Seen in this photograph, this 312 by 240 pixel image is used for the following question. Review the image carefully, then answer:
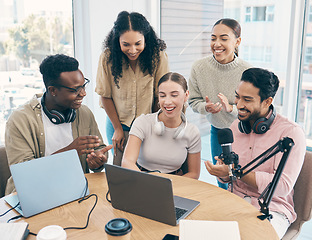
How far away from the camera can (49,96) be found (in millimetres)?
1996

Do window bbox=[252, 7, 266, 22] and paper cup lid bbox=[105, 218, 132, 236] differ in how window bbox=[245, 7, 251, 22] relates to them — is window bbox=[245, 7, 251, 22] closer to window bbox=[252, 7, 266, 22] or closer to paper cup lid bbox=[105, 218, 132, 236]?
window bbox=[252, 7, 266, 22]

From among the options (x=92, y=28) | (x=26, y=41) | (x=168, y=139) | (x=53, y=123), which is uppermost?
(x=92, y=28)

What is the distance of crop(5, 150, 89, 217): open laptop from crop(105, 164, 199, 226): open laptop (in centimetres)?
21

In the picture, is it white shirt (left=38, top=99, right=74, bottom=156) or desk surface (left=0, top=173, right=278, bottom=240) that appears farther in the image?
white shirt (left=38, top=99, right=74, bottom=156)

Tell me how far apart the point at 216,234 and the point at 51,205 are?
0.75 metres

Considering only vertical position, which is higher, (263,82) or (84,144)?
(263,82)

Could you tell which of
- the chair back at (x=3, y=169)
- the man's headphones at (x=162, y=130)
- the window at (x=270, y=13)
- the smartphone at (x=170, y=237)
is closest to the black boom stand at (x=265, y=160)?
the smartphone at (x=170, y=237)

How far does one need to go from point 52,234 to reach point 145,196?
0.38 meters

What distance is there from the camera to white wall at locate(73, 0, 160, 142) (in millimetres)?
3584

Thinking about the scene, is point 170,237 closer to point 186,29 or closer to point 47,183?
point 47,183

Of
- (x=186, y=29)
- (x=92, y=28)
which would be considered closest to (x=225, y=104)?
(x=92, y=28)

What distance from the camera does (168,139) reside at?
207 cm

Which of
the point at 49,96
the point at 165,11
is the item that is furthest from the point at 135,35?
the point at 165,11

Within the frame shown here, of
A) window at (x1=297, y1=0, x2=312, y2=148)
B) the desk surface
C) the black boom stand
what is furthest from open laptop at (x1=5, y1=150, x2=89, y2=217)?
window at (x1=297, y1=0, x2=312, y2=148)
